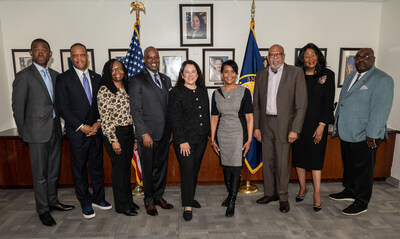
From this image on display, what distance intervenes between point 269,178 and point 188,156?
44.3 inches

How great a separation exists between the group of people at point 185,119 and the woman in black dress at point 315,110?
0.04 ft

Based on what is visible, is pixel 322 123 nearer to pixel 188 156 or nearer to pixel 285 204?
pixel 285 204

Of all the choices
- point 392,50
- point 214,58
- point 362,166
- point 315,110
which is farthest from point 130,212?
point 392,50

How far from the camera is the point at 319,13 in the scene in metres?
3.90

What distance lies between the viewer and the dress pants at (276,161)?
9.10 ft

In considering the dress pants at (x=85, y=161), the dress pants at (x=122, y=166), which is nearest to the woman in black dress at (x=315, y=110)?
the dress pants at (x=122, y=166)

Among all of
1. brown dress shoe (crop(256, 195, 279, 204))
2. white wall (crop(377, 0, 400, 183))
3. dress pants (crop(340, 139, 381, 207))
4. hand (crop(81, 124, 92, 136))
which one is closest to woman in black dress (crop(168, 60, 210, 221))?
hand (crop(81, 124, 92, 136))

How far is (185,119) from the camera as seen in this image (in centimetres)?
250

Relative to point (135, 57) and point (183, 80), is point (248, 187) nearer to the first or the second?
point (183, 80)

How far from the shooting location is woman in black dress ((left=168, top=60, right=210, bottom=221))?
246 cm

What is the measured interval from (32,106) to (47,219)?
1220mm

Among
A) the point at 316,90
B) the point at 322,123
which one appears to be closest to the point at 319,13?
the point at 316,90

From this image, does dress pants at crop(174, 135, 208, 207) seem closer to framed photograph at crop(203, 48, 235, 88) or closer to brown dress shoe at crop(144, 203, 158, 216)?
brown dress shoe at crop(144, 203, 158, 216)

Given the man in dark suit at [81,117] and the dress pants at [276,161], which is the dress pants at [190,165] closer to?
the dress pants at [276,161]
